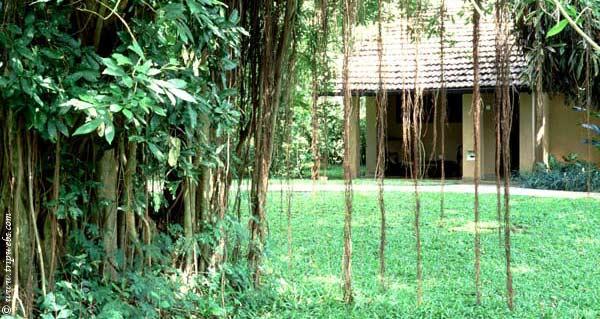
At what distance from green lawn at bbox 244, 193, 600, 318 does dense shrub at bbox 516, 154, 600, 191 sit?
6.62 feet

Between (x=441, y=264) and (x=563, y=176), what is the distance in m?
6.71

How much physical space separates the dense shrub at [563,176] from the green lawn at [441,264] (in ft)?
6.62

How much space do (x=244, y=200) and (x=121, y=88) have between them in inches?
80.1

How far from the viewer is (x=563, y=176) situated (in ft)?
37.4

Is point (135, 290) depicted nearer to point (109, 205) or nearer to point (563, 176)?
point (109, 205)

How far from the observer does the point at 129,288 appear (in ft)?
10.6

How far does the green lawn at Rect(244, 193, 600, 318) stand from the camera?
4246 mm

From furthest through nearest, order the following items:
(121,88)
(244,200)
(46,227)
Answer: (244,200), (46,227), (121,88)

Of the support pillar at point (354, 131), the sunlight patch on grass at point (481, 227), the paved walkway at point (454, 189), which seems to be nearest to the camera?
the support pillar at point (354, 131)

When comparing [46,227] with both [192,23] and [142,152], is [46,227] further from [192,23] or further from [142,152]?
[192,23]

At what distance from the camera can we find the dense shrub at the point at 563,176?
1098cm

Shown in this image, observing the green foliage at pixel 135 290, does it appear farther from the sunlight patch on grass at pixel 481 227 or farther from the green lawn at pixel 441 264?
the sunlight patch on grass at pixel 481 227

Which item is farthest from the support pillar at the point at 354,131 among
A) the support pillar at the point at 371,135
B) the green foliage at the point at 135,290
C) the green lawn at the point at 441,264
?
the green foliage at the point at 135,290

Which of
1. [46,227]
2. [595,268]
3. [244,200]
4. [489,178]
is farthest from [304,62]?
[489,178]
